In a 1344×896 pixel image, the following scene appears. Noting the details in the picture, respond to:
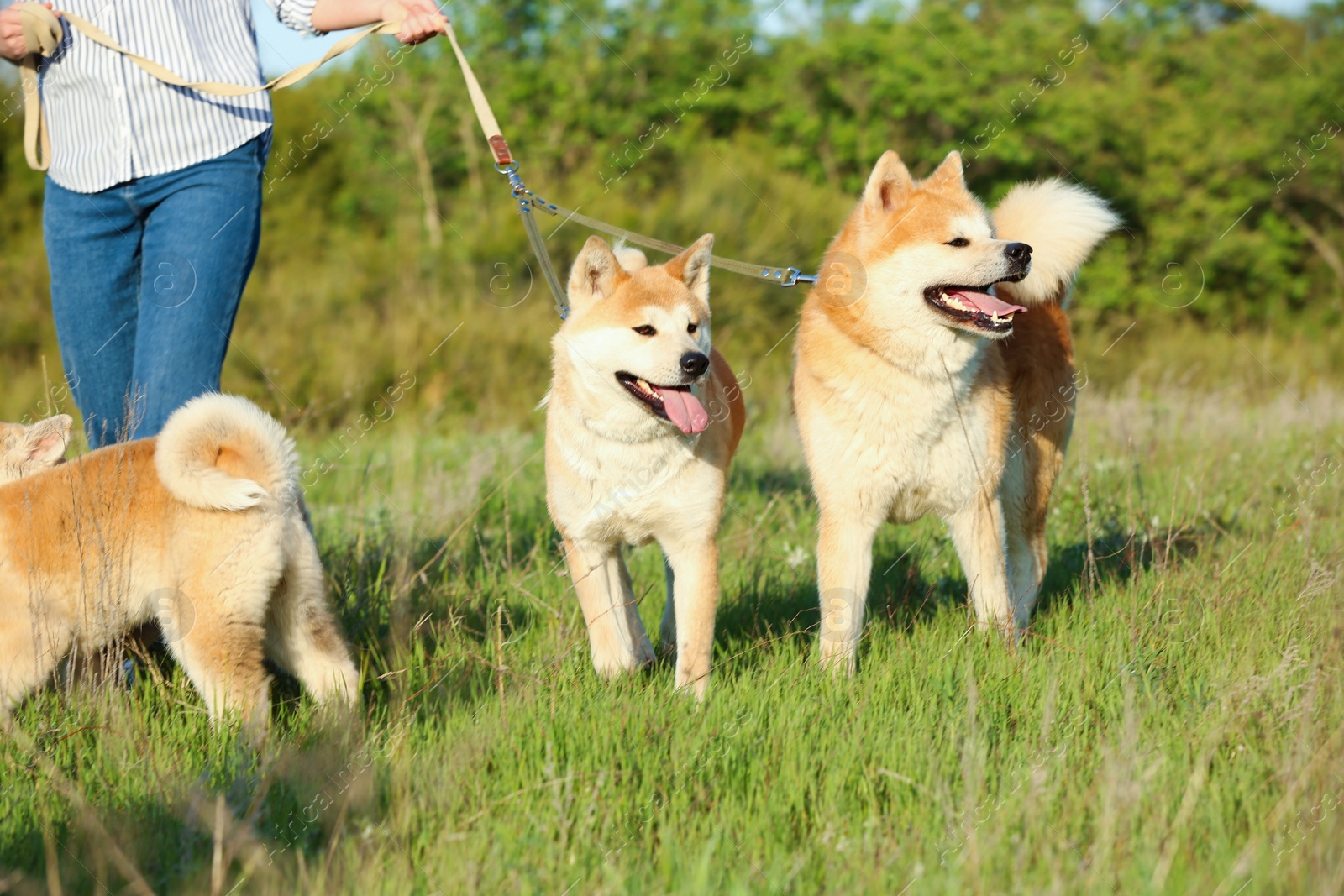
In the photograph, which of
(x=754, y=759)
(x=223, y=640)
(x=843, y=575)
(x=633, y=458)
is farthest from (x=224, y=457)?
(x=843, y=575)

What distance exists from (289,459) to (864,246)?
6.97ft

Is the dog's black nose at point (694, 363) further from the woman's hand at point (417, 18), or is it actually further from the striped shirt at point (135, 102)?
the striped shirt at point (135, 102)

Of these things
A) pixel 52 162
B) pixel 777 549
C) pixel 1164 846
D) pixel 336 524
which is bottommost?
pixel 336 524

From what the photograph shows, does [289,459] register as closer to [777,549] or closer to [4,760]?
[4,760]

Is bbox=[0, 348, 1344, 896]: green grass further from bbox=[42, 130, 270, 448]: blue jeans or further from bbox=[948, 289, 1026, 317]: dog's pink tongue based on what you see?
bbox=[948, 289, 1026, 317]: dog's pink tongue

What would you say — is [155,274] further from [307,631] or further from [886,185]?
[886,185]

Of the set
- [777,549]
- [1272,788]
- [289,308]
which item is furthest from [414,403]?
[1272,788]

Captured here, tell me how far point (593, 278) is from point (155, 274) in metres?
1.43

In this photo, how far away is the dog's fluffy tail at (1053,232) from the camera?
4.25 meters

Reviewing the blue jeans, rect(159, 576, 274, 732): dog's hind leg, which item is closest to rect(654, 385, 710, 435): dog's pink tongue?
rect(159, 576, 274, 732): dog's hind leg

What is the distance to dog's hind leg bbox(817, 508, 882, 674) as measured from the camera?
358 cm

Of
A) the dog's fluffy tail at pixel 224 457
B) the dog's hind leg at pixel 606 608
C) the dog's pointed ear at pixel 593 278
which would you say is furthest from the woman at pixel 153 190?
the dog's hind leg at pixel 606 608

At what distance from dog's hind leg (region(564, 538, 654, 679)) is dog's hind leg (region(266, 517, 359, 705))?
784 mm

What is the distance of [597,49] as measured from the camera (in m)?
16.6
